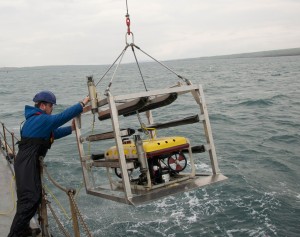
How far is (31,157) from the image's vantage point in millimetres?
5250

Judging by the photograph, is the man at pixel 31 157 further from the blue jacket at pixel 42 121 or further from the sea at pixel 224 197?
the sea at pixel 224 197

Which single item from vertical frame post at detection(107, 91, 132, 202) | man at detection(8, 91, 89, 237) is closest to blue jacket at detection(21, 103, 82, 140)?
man at detection(8, 91, 89, 237)

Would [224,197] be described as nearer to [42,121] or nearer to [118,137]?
[118,137]

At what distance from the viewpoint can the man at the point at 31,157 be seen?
16.9 feet

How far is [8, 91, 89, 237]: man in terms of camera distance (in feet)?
16.9

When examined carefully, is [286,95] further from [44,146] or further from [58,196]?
[44,146]

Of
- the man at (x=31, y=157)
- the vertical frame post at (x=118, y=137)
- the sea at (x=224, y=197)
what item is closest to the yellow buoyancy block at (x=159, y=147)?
the vertical frame post at (x=118, y=137)

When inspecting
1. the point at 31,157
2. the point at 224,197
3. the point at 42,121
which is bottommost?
the point at 224,197

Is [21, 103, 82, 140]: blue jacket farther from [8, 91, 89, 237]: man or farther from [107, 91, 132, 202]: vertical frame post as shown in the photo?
[107, 91, 132, 202]: vertical frame post

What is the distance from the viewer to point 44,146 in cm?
541

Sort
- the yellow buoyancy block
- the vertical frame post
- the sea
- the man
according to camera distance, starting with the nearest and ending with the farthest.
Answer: the vertical frame post → the man → the yellow buoyancy block → the sea

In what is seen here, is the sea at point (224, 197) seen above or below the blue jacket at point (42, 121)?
below

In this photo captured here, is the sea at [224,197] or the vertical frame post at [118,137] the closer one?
the vertical frame post at [118,137]

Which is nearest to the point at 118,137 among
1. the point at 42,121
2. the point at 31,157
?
the point at 42,121
